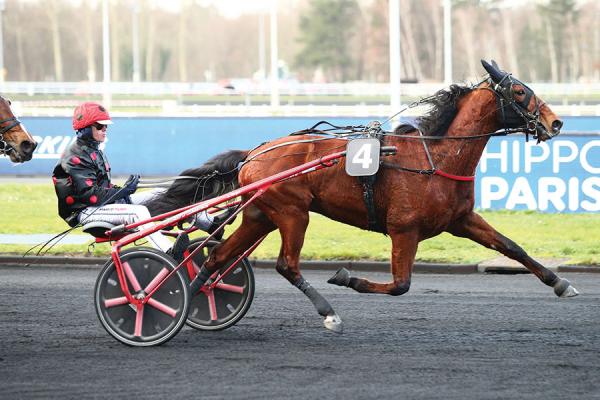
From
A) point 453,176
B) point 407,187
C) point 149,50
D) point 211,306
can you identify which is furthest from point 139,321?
point 149,50

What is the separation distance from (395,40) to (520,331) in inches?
373

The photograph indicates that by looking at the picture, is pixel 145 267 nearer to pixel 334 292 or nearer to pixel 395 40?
pixel 334 292

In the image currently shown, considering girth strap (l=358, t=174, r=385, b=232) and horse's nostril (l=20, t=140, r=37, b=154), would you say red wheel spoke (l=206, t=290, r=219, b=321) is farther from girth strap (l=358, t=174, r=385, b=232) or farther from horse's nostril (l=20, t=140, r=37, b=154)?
horse's nostril (l=20, t=140, r=37, b=154)

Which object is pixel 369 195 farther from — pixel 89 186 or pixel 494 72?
pixel 89 186

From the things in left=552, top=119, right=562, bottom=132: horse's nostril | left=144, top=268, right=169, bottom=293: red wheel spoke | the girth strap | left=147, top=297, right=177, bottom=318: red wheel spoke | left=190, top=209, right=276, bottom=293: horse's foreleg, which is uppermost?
left=552, top=119, right=562, bottom=132: horse's nostril

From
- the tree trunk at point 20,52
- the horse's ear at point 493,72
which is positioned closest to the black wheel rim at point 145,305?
the horse's ear at point 493,72

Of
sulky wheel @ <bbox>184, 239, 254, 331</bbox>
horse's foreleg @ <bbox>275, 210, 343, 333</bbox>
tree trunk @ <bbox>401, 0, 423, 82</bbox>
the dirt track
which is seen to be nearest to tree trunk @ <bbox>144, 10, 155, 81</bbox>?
tree trunk @ <bbox>401, 0, 423, 82</bbox>

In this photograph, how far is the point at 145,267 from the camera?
7.91 m

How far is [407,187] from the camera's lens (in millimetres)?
Result: 7953

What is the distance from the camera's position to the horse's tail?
28.3 ft

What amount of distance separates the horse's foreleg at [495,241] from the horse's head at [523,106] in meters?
0.74

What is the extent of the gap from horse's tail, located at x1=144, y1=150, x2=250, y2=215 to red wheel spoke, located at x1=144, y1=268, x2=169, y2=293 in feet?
2.75

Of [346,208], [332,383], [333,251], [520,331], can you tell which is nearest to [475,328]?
[520,331]

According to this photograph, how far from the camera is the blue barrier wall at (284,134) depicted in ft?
51.7
